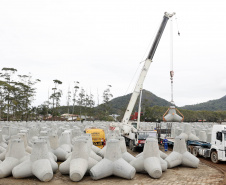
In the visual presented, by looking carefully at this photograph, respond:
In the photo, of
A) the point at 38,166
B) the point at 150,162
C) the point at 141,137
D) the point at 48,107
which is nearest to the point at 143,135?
the point at 141,137

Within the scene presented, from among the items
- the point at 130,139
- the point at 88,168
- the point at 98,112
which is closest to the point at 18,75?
the point at 98,112

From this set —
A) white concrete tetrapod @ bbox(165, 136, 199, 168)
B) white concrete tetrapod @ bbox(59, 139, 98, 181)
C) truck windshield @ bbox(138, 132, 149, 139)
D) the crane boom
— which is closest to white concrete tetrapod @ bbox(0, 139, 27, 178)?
white concrete tetrapod @ bbox(59, 139, 98, 181)

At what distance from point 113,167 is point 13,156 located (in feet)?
14.5

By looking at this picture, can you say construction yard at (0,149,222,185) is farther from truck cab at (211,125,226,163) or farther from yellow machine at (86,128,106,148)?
yellow machine at (86,128,106,148)

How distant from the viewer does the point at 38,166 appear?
8.77 meters

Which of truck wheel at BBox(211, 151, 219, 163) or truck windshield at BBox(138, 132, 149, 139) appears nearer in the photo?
truck wheel at BBox(211, 151, 219, 163)

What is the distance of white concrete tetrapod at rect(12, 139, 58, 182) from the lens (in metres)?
8.58

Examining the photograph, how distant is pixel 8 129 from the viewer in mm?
16766

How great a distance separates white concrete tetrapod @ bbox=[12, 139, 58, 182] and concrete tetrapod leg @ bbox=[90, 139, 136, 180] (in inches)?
68.8

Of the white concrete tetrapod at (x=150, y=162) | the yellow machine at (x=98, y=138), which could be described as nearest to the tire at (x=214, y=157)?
the white concrete tetrapod at (x=150, y=162)

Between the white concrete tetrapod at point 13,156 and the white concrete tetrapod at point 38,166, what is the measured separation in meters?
0.38

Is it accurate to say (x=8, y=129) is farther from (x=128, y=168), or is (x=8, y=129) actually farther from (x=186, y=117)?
(x=186, y=117)

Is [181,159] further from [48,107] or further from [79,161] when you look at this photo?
[48,107]

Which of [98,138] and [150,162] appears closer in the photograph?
[150,162]
